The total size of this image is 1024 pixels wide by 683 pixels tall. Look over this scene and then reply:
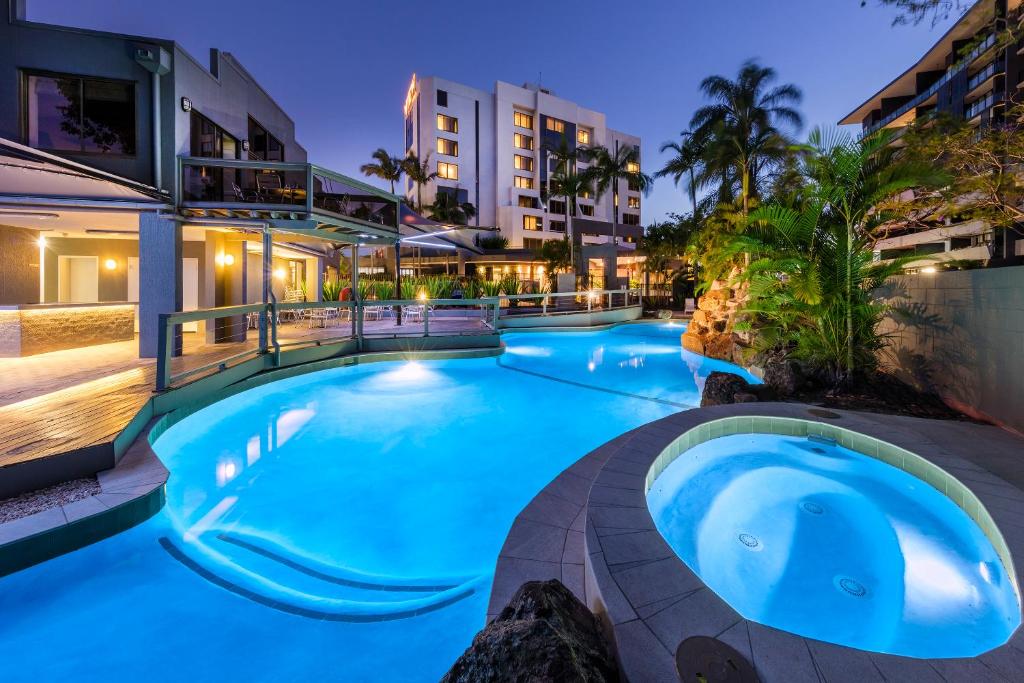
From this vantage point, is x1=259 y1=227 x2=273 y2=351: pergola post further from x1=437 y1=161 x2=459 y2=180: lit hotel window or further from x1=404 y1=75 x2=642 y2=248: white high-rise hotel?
x1=437 y1=161 x2=459 y2=180: lit hotel window

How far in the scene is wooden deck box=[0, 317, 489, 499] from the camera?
12.4 feet

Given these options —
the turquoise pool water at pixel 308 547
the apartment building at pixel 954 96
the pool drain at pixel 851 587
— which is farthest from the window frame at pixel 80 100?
the apartment building at pixel 954 96

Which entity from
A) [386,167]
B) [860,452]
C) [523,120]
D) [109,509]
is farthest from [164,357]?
[523,120]

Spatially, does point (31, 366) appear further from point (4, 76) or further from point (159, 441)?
point (4, 76)

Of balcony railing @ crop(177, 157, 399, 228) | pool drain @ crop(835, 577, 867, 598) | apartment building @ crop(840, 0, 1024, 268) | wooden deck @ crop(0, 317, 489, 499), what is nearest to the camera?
pool drain @ crop(835, 577, 867, 598)

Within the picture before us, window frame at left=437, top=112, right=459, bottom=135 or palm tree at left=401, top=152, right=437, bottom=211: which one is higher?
window frame at left=437, top=112, right=459, bottom=135

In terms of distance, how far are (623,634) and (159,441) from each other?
5506mm

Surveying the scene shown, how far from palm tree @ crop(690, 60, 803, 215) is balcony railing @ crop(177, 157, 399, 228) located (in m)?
14.2

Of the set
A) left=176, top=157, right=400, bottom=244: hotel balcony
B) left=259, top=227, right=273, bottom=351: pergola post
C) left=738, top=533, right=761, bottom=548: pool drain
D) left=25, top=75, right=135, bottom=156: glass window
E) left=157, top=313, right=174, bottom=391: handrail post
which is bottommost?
left=738, top=533, right=761, bottom=548: pool drain

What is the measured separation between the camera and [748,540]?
362cm

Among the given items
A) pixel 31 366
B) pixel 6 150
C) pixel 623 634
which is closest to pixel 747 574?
pixel 623 634

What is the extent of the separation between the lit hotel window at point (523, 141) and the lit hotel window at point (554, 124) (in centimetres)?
217

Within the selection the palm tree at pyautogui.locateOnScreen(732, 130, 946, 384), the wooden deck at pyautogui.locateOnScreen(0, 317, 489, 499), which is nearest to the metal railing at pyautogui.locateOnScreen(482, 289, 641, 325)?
the palm tree at pyautogui.locateOnScreen(732, 130, 946, 384)

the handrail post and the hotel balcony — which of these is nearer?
the handrail post
